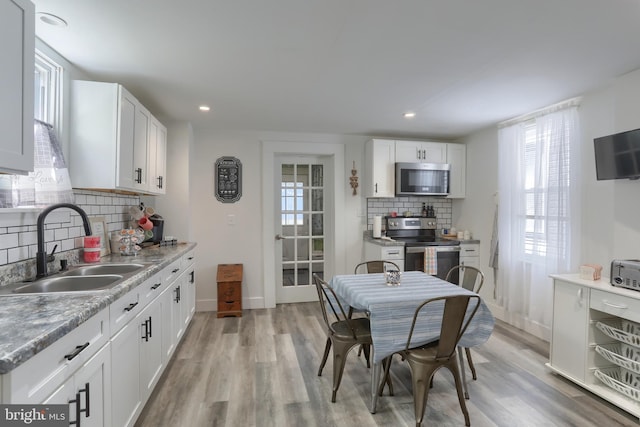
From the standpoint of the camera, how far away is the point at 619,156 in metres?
2.31

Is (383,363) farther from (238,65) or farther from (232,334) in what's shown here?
(238,65)

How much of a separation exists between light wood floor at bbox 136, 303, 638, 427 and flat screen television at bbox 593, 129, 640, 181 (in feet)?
5.35

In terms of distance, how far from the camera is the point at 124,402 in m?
1.64

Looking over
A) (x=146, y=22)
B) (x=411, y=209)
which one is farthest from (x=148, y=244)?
(x=411, y=209)

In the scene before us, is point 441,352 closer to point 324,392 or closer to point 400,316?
point 400,316

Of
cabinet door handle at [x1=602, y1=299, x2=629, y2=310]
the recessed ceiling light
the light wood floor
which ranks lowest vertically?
the light wood floor

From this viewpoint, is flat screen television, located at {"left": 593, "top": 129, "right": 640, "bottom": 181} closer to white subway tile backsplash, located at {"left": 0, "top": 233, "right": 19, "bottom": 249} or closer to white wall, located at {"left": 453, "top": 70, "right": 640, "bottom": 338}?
white wall, located at {"left": 453, "top": 70, "right": 640, "bottom": 338}

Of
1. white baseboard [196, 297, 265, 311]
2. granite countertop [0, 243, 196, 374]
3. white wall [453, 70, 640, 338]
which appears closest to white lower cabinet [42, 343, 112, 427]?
granite countertop [0, 243, 196, 374]

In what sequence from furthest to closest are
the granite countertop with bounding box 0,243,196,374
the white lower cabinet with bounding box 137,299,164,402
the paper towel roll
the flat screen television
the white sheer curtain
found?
the paper towel roll
the white sheer curtain
the flat screen television
the white lower cabinet with bounding box 137,299,164,402
the granite countertop with bounding box 0,243,196,374

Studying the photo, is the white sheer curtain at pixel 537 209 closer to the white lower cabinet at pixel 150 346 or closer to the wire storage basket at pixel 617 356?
the wire storage basket at pixel 617 356

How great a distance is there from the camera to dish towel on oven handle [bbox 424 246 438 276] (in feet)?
12.9

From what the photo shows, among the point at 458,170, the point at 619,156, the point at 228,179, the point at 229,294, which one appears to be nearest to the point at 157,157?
the point at 228,179

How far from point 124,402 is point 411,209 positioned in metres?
3.98

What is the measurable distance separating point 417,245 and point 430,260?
9.6 inches
